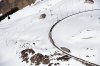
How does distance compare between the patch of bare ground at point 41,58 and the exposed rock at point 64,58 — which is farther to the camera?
the patch of bare ground at point 41,58

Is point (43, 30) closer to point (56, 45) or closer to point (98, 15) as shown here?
point (56, 45)

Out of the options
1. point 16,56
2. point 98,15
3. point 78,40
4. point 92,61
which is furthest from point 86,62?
point 98,15

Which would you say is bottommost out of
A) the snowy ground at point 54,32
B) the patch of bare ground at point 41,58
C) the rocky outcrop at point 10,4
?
the patch of bare ground at point 41,58

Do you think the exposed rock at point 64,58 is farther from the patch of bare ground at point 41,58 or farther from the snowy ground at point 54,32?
the snowy ground at point 54,32


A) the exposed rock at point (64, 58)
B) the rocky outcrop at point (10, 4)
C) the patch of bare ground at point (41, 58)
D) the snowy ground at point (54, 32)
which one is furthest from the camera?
the rocky outcrop at point (10, 4)

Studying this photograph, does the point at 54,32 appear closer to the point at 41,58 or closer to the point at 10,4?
the point at 41,58

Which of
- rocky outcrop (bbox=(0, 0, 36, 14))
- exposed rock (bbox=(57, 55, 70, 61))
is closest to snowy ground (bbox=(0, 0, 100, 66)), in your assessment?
exposed rock (bbox=(57, 55, 70, 61))

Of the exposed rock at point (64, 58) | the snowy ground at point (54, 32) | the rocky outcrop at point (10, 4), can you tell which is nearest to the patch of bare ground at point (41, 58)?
the exposed rock at point (64, 58)

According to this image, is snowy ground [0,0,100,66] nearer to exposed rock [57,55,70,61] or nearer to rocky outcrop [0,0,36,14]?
exposed rock [57,55,70,61]
